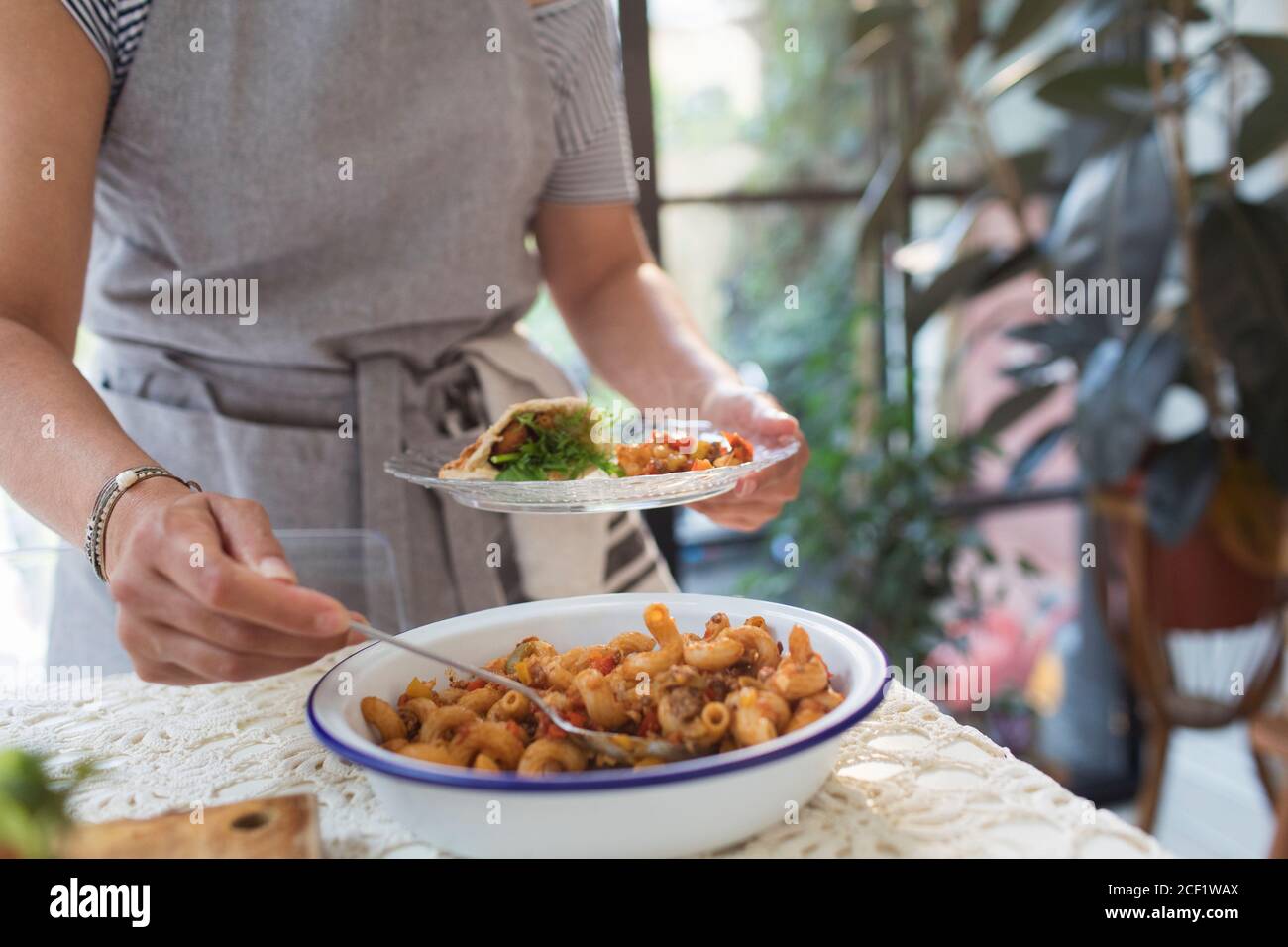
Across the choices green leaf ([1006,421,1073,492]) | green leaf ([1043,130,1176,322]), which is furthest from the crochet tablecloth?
green leaf ([1006,421,1073,492])

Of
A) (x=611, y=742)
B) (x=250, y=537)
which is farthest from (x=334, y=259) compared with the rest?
(x=611, y=742)

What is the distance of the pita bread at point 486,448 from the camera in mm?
618

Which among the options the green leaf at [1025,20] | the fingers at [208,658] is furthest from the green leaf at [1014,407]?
the fingers at [208,658]

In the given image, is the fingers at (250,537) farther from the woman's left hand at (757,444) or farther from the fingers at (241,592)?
the woman's left hand at (757,444)

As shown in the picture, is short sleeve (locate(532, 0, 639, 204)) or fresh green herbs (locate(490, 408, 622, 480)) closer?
fresh green herbs (locate(490, 408, 622, 480))

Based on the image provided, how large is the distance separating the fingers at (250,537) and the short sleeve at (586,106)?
540mm

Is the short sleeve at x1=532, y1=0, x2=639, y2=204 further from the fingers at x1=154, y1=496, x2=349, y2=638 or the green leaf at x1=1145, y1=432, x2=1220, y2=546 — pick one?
the green leaf at x1=1145, y1=432, x2=1220, y2=546

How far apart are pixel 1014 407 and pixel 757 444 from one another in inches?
52.1

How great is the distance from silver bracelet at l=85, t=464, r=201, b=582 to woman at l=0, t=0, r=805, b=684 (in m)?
0.09

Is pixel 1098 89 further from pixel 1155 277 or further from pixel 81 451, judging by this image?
pixel 81 451

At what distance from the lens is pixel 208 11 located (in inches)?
27.6

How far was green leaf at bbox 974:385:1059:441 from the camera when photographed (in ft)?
6.10

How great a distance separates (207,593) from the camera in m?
0.44
